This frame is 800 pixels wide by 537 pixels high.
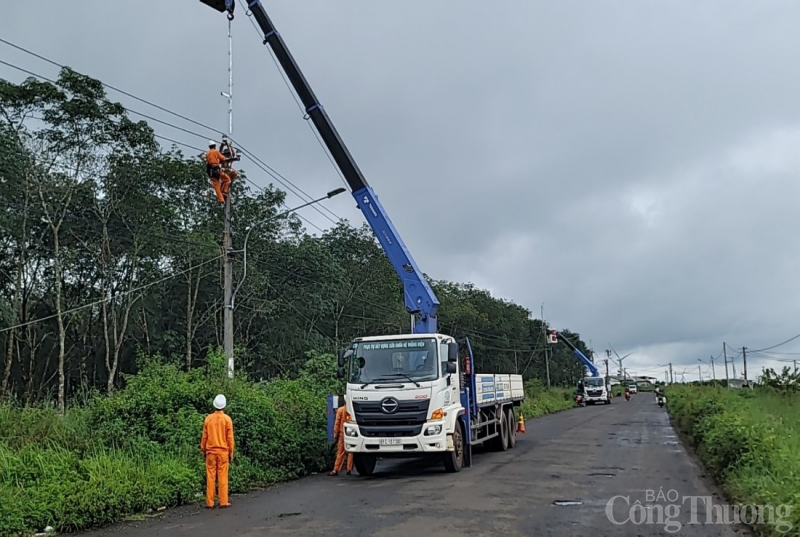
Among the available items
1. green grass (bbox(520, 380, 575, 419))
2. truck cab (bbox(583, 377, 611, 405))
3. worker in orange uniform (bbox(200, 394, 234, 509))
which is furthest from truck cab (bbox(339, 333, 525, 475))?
truck cab (bbox(583, 377, 611, 405))

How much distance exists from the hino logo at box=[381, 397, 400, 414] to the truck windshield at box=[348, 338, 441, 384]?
1.51 feet

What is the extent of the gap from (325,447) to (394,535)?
27.0 ft

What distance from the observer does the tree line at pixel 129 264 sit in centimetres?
2797

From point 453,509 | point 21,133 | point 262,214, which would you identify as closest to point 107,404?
point 453,509

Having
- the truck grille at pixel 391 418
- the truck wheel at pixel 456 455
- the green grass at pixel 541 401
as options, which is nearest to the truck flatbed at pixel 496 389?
the truck wheel at pixel 456 455

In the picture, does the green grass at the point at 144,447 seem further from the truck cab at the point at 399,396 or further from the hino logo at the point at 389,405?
the hino logo at the point at 389,405

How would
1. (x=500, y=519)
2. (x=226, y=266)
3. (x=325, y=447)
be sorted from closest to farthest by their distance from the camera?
(x=500, y=519) → (x=325, y=447) → (x=226, y=266)

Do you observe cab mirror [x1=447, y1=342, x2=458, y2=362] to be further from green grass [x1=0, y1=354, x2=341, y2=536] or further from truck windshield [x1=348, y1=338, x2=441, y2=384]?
green grass [x1=0, y1=354, x2=341, y2=536]

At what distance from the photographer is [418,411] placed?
1375cm

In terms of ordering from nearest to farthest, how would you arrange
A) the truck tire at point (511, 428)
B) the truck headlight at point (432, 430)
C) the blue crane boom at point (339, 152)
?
the truck headlight at point (432, 430) < the blue crane boom at point (339, 152) < the truck tire at point (511, 428)

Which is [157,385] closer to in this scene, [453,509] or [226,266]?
[226,266]

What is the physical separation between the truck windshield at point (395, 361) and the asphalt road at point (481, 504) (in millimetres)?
1966

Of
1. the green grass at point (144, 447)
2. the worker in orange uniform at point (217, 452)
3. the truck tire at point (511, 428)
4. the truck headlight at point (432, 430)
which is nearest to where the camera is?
the green grass at point (144, 447)

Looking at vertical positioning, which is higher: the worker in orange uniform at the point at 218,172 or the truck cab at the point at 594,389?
the worker in orange uniform at the point at 218,172
